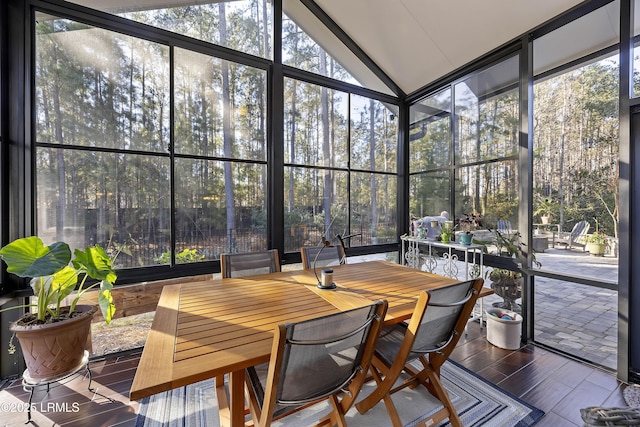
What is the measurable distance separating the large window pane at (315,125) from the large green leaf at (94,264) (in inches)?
81.7

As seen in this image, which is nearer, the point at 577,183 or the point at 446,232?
the point at 577,183

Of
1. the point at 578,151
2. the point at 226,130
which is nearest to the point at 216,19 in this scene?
the point at 226,130

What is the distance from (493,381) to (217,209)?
3.02m

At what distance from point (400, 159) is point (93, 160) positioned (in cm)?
389

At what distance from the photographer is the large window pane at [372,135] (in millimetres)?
3922

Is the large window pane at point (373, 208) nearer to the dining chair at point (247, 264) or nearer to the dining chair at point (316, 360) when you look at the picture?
the dining chair at point (247, 264)

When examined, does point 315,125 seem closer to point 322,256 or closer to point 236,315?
point 322,256

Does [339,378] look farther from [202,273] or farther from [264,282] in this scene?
[202,273]

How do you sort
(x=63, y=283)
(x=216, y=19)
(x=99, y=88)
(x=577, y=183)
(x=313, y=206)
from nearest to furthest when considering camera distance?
(x=63, y=283)
(x=99, y=88)
(x=577, y=183)
(x=216, y=19)
(x=313, y=206)

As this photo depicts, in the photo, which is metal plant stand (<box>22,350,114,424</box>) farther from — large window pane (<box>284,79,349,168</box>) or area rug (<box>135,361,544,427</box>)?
large window pane (<box>284,79,349,168</box>)

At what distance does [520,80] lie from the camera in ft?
9.49

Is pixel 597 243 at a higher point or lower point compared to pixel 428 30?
lower

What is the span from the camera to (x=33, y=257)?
1.78 metres

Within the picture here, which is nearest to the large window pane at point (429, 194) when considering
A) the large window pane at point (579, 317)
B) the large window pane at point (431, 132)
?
the large window pane at point (431, 132)
